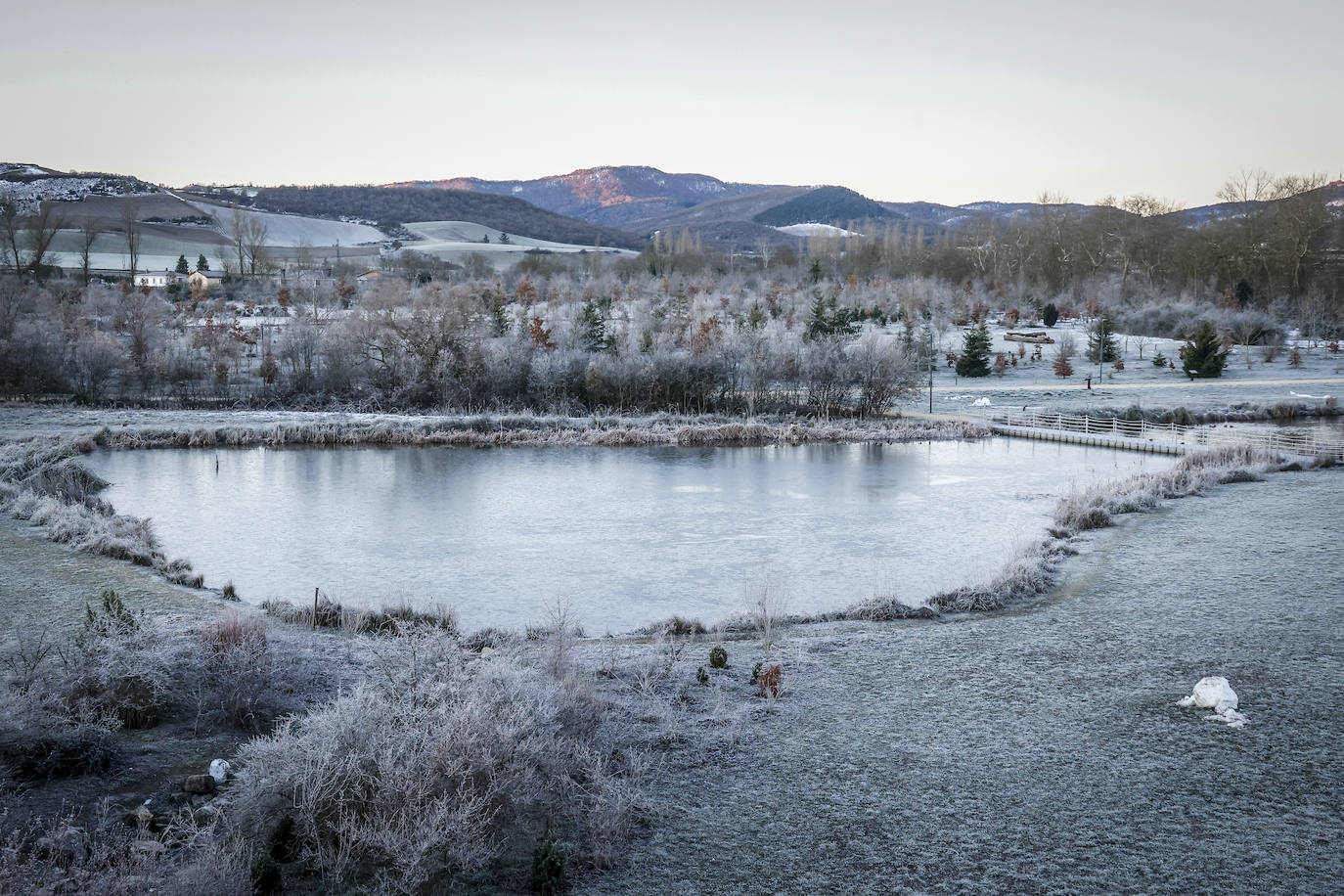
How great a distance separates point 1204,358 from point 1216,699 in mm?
35178

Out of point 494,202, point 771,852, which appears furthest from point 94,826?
point 494,202

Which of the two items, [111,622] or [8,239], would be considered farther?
[8,239]

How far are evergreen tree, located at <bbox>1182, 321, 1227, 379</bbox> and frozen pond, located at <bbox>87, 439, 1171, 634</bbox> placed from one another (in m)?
14.5

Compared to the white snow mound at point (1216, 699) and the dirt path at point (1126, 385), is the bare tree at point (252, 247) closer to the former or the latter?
the dirt path at point (1126, 385)

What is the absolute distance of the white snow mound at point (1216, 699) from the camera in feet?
26.8

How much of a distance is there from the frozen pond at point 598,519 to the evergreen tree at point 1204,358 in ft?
47.5

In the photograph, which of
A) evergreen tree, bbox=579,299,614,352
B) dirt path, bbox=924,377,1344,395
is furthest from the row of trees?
dirt path, bbox=924,377,1344,395

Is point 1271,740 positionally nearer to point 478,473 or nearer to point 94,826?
point 94,826

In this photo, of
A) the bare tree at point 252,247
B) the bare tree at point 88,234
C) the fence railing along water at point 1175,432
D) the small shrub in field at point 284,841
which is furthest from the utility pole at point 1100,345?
the bare tree at point 88,234

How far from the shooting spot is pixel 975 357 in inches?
1618

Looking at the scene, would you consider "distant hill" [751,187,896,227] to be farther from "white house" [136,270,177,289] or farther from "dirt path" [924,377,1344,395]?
"dirt path" [924,377,1344,395]

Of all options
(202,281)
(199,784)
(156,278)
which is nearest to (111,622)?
(199,784)

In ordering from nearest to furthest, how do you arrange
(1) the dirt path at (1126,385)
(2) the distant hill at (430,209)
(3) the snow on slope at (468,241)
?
(1) the dirt path at (1126,385) < (3) the snow on slope at (468,241) < (2) the distant hill at (430,209)

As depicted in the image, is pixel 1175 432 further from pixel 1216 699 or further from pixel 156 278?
pixel 156 278
